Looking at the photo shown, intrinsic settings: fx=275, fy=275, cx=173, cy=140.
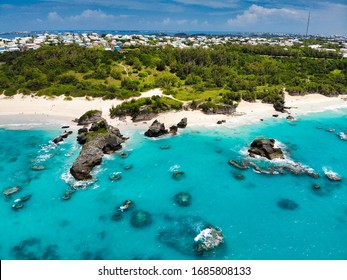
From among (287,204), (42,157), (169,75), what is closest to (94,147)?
(42,157)

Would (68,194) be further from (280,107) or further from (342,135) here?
(280,107)

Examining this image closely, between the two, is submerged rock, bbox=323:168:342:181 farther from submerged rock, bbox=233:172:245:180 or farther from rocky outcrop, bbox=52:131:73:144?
rocky outcrop, bbox=52:131:73:144

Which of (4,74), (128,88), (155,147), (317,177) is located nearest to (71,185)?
(155,147)

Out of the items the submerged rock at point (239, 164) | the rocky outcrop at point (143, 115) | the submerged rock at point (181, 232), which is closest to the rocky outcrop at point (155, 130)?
the rocky outcrop at point (143, 115)

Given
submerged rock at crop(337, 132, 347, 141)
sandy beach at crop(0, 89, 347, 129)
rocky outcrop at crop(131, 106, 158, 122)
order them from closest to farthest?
submerged rock at crop(337, 132, 347, 141), rocky outcrop at crop(131, 106, 158, 122), sandy beach at crop(0, 89, 347, 129)

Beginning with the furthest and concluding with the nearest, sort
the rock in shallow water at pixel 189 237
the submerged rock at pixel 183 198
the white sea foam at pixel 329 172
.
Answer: the white sea foam at pixel 329 172
the submerged rock at pixel 183 198
the rock in shallow water at pixel 189 237

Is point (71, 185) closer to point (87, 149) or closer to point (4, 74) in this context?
point (87, 149)

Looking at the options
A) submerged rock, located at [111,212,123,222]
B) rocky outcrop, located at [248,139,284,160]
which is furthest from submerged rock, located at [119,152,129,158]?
rocky outcrop, located at [248,139,284,160]

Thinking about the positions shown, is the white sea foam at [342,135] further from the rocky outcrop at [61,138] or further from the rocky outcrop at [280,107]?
the rocky outcrop at [61,138]
